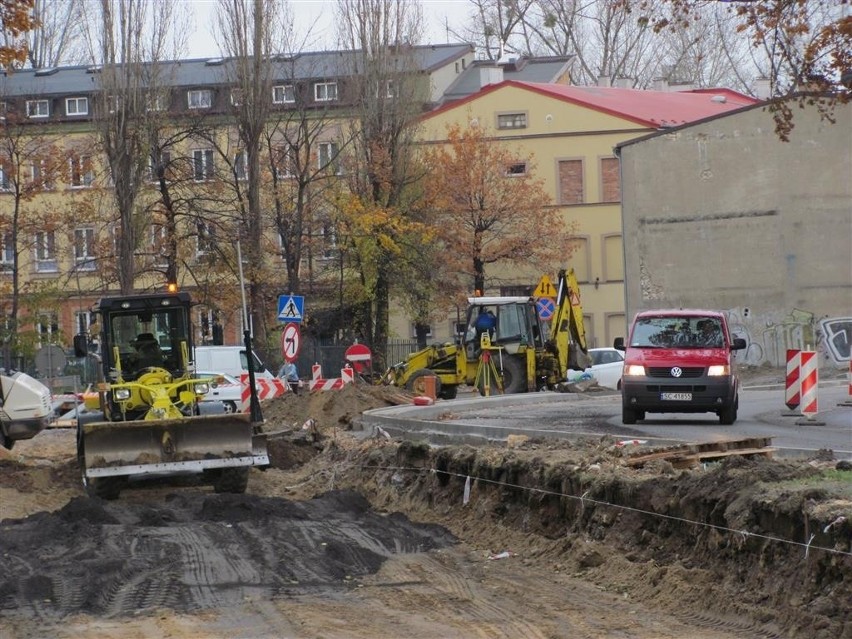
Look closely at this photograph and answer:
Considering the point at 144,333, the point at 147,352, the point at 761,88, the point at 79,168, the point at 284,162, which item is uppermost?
the point at 761,88

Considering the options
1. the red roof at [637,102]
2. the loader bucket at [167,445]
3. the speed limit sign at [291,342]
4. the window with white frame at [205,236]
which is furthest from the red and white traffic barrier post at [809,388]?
the red roof at [637,102]

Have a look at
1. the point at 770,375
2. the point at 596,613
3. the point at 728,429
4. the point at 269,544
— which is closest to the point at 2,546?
the point at 269,544

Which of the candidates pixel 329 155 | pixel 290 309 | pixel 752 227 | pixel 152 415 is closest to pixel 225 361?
pixel 290 309

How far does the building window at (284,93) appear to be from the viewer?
48.1m

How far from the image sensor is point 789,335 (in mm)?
47406

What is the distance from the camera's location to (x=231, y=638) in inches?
351

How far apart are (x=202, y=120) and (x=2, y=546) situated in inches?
1377

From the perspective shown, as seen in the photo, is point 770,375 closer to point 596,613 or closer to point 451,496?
point 451,496

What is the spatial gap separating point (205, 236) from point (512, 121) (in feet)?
67.5

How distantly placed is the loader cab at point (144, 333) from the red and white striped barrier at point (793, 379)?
10.2 metres

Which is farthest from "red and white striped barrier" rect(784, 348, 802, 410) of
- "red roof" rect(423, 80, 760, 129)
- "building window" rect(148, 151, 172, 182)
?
"red roof" rect(423, 80, 760, 129)

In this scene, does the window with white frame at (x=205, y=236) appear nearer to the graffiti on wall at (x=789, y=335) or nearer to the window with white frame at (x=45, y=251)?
the window with white frame at (x=45, y=251)

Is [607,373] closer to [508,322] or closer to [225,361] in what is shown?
[508,322]

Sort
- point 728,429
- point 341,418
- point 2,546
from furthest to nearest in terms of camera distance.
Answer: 1. point 341,418
2. point 728,429
3. point 2,546
